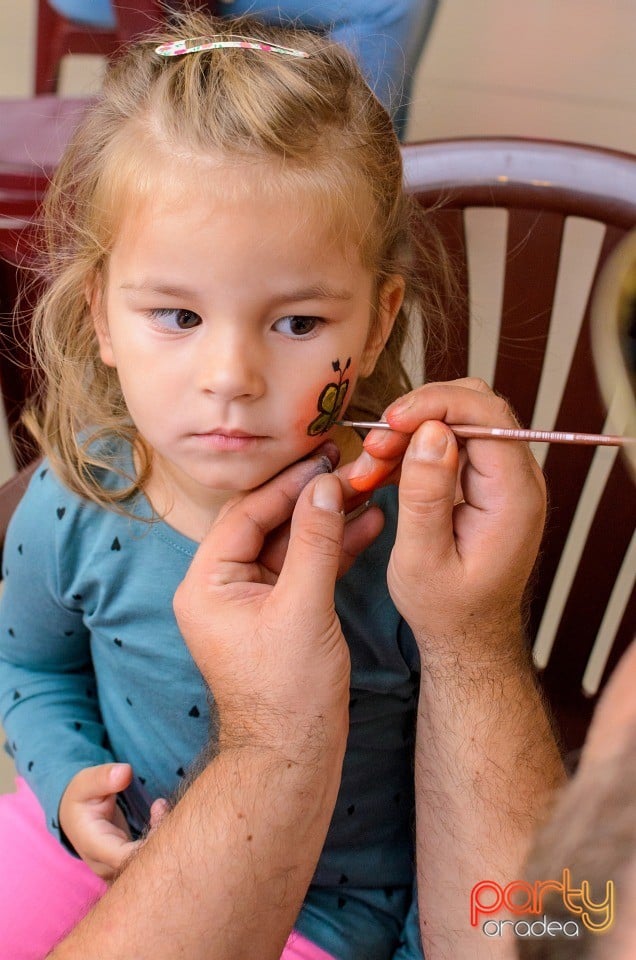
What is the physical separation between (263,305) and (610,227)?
18.6 inches

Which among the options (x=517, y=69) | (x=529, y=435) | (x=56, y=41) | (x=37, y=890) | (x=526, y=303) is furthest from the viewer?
(x=517, y=69)

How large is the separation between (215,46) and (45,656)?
618 mm

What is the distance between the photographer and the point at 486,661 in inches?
32.1

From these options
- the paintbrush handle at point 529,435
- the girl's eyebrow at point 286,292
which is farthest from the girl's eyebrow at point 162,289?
the paintbrush handle at point 529,435

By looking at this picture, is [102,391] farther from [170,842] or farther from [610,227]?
[610,227]

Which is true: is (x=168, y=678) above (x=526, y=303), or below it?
below

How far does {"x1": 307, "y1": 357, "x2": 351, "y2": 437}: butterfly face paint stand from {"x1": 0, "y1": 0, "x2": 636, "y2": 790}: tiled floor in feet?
6.63

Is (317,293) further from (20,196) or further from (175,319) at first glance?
(20,196)

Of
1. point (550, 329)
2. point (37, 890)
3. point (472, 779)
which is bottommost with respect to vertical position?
point (37, 890)

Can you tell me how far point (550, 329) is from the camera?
43.4 inches

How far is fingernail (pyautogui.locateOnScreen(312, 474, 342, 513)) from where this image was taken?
74 cm

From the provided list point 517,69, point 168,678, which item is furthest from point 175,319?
point 517,69

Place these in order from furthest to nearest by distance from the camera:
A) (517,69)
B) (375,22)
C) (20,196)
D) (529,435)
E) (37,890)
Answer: (517,69) < (375,22) < (20,196) < (37,890) < (529,435)

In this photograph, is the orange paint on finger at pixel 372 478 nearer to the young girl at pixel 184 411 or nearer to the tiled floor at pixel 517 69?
the young girl at pixel 184 411
